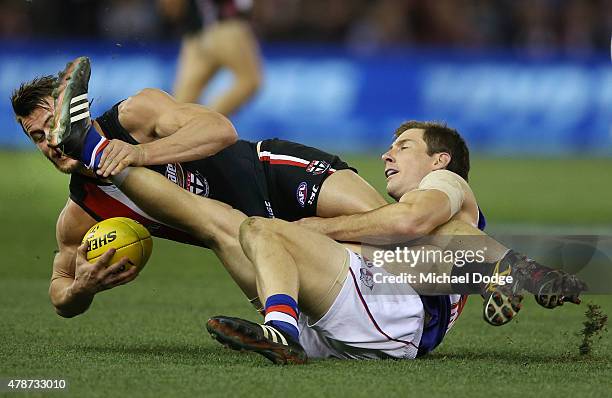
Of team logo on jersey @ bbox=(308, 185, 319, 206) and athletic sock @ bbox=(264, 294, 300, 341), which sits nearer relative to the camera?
athletic sock @ bbox=(264, 294, 300, 341)

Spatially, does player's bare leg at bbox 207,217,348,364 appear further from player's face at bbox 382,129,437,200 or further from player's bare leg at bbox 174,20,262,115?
player's bare leg at bbox 174,20,262,115

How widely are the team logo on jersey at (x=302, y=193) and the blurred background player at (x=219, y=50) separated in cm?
667

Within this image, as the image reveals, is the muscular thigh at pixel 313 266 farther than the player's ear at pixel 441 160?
No

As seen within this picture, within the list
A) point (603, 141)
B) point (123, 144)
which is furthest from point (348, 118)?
point (123, 144)

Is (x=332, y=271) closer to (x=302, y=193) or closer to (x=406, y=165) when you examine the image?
(x=406, y=165)

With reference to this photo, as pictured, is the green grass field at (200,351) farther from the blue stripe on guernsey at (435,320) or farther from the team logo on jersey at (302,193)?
the team logo on jersey at (302,193)

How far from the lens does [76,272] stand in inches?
221

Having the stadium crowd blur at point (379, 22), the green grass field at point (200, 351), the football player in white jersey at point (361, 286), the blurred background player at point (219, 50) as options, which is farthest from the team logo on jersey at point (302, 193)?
the stadium crowd blur at point (379, 22)

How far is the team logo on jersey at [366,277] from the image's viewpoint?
5.20 meters

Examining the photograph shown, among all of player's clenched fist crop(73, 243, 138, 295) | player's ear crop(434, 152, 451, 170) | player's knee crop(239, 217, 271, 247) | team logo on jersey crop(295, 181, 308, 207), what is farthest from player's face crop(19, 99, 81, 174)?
player's ear crop(434, 152, 451, 170)

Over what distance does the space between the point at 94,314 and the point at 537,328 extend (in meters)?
2.65

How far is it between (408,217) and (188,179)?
1510mm

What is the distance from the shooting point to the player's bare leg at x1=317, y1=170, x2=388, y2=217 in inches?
253

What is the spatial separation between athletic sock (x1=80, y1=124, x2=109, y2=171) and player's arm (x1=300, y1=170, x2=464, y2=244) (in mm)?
1081
